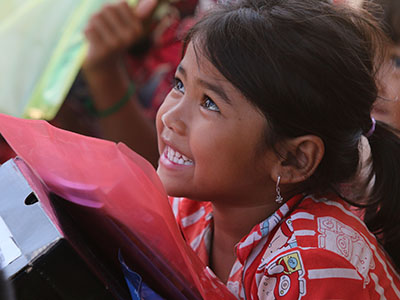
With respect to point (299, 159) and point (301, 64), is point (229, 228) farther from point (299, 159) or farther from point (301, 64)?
point (301, 64)

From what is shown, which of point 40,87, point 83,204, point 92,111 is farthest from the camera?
point 92,111

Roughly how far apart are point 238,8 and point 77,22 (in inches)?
30.3

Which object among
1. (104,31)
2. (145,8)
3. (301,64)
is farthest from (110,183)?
(145,8)

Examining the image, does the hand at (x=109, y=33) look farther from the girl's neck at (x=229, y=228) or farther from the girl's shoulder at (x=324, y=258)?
the girl's shoulder at (x=324, y=258)

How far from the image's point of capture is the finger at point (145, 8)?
5.31 ft

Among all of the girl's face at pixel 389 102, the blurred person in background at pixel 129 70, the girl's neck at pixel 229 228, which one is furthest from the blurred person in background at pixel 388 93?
the blurred person in background at pixel 129 70

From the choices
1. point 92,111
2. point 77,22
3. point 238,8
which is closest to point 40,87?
point 77,22

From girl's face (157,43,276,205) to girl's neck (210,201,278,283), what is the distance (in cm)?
4

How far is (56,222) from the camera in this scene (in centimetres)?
54

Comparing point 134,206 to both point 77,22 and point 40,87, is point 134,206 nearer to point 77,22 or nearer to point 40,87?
point 40,87

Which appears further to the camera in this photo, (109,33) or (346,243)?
(109,33)

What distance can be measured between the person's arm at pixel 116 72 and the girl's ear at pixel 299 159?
837 mm

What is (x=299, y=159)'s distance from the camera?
0.77 meters

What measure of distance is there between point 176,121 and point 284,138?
16cm
